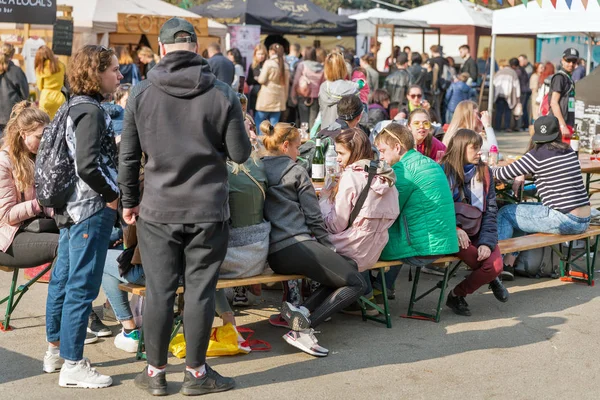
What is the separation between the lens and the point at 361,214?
204 inches

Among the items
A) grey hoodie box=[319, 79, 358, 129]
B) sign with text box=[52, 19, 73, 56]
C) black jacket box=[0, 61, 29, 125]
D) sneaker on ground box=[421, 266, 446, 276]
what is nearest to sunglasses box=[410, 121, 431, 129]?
sneaker on ground box=[421, 266, 446, 276]

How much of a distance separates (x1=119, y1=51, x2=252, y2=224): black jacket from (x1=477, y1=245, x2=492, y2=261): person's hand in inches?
94.5

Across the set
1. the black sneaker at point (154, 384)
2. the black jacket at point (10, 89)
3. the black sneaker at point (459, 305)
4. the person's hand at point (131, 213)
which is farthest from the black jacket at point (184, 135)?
Result: the black jacket at point (10, 89)

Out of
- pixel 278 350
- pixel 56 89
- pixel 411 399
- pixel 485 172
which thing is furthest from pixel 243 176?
pixel 56 89

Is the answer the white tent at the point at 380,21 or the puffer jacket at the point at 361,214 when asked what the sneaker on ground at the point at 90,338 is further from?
the white tent at the point at 380,21

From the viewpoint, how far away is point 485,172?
6105 mm

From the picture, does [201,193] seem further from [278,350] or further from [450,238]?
[450,238]

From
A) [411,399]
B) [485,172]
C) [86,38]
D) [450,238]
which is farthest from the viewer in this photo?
[86,38]

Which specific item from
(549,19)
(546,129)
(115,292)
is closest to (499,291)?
(546,129)

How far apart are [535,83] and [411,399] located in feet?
54.9

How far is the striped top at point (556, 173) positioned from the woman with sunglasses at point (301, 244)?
2.22 m

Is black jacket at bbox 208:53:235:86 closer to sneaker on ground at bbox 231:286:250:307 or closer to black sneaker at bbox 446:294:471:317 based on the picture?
sneaker on ground at bbox 231:286:250:307

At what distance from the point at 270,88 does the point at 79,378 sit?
9.69 metres

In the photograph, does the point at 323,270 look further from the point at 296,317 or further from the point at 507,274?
the point at 507,274
